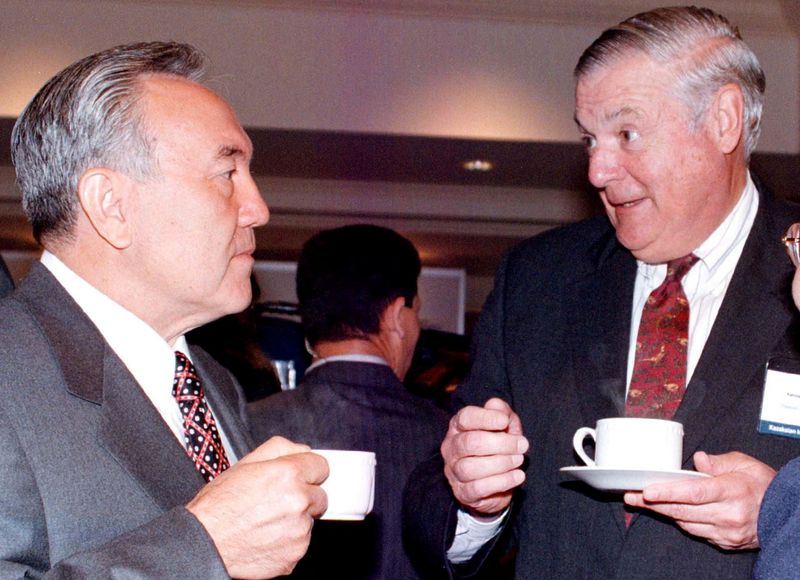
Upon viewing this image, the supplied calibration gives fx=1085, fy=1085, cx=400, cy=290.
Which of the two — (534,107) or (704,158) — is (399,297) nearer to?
(704,158)

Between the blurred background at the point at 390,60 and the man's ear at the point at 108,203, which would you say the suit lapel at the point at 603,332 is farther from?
the blurred background at the point at 390,60

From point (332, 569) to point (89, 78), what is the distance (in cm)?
130

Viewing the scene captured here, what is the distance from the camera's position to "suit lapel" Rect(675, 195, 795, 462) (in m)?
1.88

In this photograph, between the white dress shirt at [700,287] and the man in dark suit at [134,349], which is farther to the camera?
the white dress shirt at [700,287]

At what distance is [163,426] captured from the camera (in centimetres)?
158

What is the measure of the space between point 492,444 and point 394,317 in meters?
1.22

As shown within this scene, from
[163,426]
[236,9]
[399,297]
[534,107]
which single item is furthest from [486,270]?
[163,426]

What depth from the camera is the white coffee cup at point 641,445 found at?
1646 mm

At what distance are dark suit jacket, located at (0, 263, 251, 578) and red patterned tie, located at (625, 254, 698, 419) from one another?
851 millimetres

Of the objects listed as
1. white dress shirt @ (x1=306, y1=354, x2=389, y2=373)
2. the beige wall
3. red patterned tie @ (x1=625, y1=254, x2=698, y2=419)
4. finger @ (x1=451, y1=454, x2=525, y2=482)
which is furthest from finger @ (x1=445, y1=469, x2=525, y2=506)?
the beige wall

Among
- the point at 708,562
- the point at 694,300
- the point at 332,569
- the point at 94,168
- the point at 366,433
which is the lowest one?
the point at 332,569

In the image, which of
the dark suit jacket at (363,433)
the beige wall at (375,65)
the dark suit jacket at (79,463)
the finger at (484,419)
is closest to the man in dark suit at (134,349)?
the dark suit jacket at (79,463)

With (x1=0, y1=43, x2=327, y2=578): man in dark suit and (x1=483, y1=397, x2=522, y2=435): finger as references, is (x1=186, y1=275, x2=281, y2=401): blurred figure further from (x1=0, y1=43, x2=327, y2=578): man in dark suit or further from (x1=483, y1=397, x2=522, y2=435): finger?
(x1=483, y1=397, x2=522, y2=435): finger

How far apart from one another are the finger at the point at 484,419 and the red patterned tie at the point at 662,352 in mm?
362
